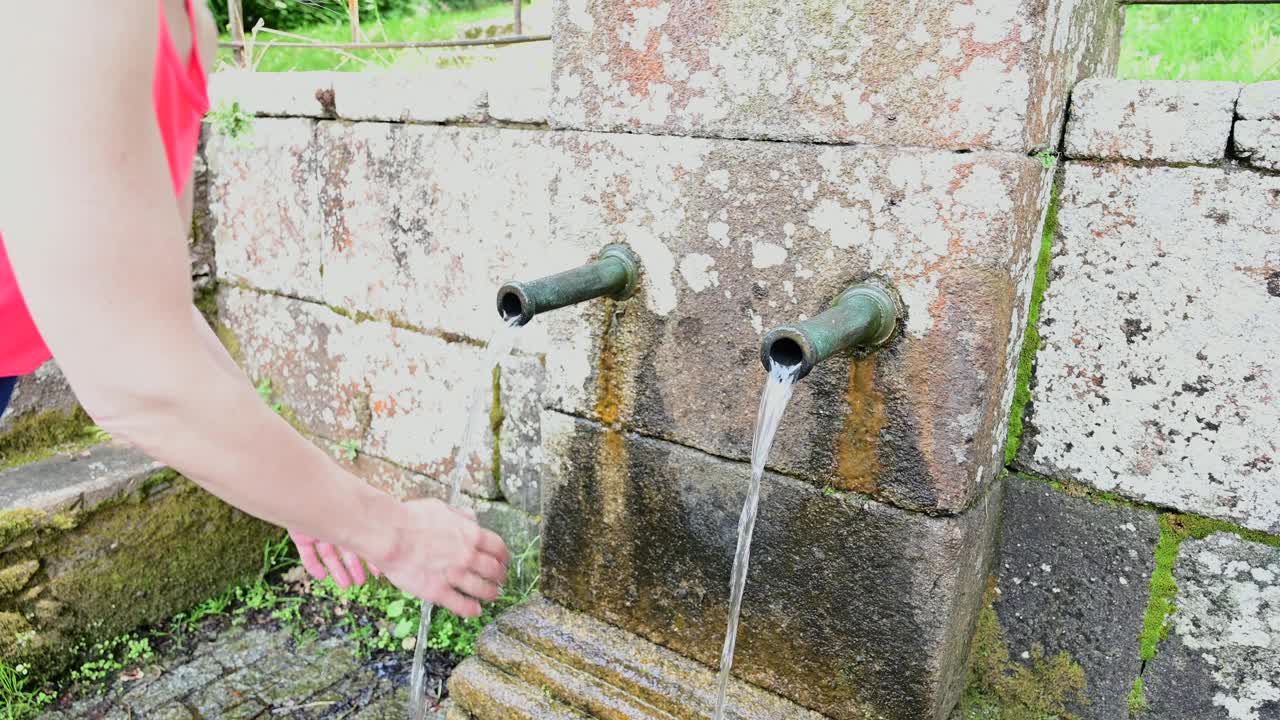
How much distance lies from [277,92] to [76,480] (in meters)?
1.39

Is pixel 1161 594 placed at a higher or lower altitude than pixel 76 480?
higher

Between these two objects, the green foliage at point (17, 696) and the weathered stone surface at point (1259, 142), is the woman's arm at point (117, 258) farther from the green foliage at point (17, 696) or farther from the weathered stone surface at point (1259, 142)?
the green foliage at point (17, 696)

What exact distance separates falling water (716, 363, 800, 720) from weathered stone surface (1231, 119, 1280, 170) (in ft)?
2.63

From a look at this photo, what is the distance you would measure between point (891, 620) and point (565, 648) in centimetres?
72

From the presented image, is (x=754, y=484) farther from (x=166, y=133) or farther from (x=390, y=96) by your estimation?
(x=390, y=96)

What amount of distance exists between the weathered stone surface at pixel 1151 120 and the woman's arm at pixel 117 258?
136 cm

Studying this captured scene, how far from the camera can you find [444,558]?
1254 millimetres

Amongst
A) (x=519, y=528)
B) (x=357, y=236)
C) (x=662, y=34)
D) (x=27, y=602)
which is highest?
(x=662, y=34)

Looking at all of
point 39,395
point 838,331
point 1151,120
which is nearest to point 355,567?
point 838,331

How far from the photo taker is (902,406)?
152 centimetres

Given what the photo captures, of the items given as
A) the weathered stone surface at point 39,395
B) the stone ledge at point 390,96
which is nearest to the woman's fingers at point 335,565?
the stone ledge at point 390,96

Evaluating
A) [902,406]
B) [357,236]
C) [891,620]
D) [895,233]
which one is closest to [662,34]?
[895,233]

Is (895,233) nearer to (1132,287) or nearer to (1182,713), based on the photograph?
(1132,287)

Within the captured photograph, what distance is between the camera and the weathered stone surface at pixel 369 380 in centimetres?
271
